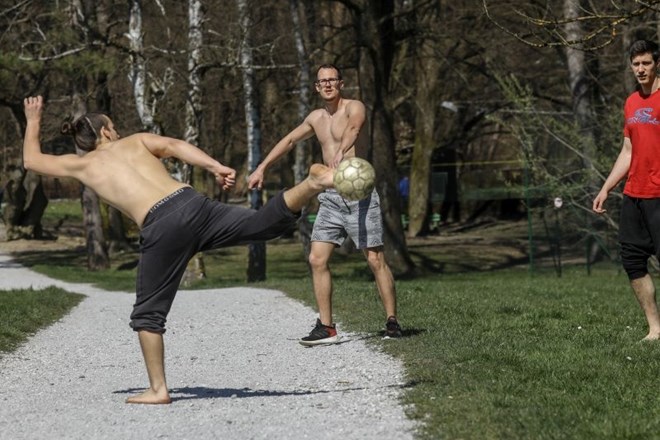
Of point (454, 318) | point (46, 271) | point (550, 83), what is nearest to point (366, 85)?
point (46, 271)

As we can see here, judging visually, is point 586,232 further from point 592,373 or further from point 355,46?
point 592,373

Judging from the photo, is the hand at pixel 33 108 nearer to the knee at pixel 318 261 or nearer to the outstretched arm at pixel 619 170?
the knee at pixel 318 261

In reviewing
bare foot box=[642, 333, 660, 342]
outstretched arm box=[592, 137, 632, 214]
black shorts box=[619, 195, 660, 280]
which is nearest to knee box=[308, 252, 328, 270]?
outstretched arm box=[592, 137, 632, 214]

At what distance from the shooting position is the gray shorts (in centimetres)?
1019

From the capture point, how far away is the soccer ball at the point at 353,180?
736 cm

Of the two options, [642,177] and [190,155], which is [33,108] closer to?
[190,155]

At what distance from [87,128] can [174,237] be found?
1.05 meters

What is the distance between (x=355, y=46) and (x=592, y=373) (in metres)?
19.5

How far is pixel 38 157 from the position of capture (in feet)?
26.6

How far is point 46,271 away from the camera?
31.4m

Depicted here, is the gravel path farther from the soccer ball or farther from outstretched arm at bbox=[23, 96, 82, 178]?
outstretched arm at bbox=[23, 96, 82, 178]

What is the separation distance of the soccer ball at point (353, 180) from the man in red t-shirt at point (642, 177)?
2698mm

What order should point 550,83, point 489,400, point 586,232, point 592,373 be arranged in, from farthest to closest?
point 550,83 → point 586,232 → point 592,373 → point 489,400

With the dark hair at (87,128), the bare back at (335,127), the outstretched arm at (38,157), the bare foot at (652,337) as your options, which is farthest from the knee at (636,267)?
the outstretched arm at (38,157)
